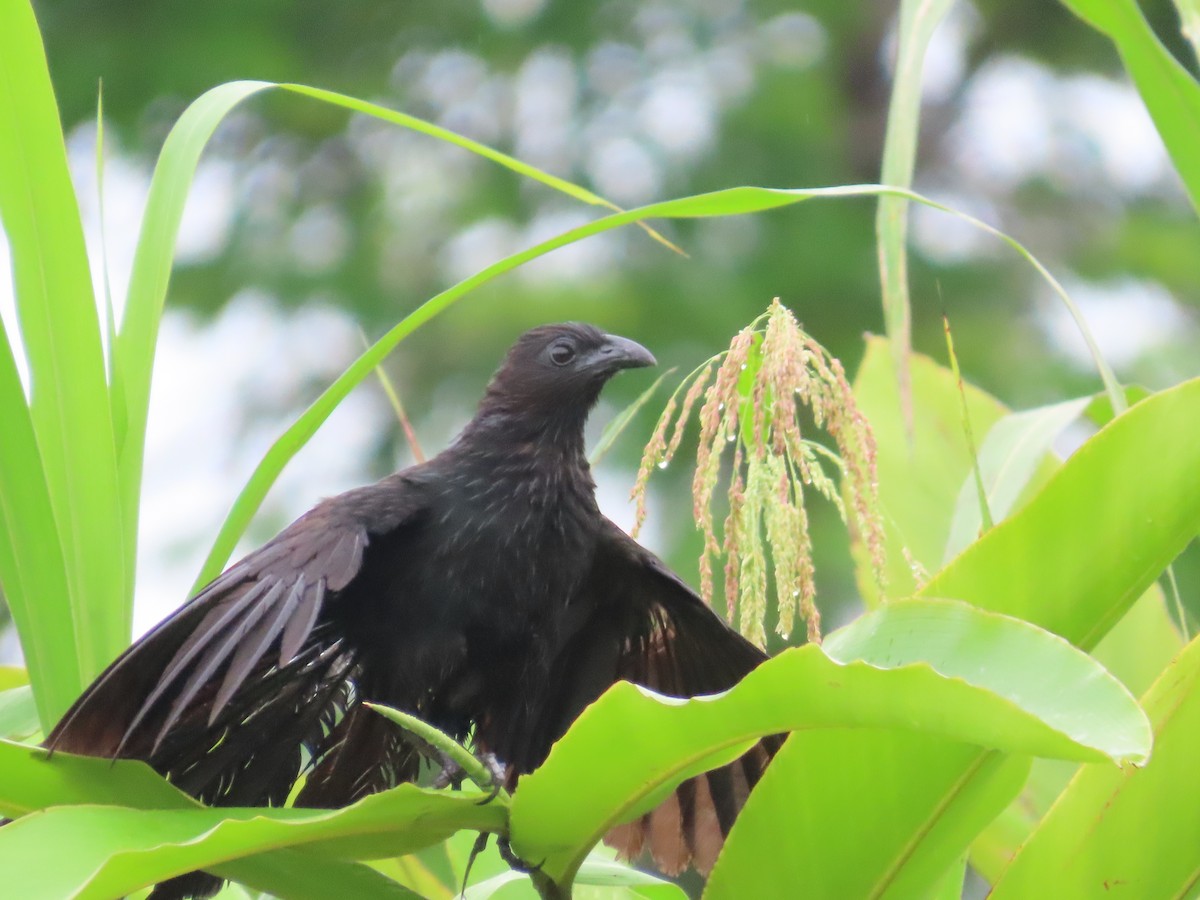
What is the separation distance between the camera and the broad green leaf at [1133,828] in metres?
1.20

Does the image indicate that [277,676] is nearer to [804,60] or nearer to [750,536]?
[750,536]

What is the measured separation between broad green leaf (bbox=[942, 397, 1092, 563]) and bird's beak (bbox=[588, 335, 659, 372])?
1.95 ft

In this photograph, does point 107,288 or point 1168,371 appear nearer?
point 107,288

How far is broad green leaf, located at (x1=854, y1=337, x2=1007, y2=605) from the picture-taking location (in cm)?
197

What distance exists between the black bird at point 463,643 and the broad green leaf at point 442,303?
59mm

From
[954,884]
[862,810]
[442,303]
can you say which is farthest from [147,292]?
[954,884]

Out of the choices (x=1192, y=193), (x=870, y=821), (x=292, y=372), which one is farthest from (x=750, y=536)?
(x=292, y=372)

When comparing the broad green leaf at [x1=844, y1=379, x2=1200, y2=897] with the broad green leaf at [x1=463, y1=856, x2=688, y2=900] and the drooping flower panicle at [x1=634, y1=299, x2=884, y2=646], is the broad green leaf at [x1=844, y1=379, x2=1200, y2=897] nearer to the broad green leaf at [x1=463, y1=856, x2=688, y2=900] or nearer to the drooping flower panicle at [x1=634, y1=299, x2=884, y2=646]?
the drooping flower panicle at [x1=634, y1=299, x2=884, y2=646]

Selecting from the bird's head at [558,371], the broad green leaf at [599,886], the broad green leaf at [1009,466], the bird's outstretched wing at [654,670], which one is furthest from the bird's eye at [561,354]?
the broad green leaf at [599,886]

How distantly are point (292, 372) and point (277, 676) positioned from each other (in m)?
5.39

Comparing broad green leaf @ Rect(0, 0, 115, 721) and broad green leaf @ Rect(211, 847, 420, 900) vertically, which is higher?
broad green leaf @ Rect(0, 0, 115, 721)

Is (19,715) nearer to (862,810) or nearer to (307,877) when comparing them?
(307,877)

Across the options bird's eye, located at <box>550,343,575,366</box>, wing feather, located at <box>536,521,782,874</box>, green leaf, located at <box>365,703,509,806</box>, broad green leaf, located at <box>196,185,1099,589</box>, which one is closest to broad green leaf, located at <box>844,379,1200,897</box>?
broad green leaf, located at <box>196,185,1099,589</box>

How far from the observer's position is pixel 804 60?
22.9 feet
